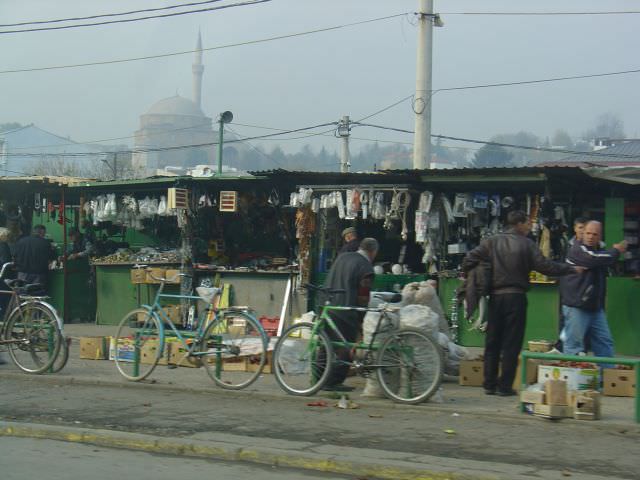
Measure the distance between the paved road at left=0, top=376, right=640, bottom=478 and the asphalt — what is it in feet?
0.15

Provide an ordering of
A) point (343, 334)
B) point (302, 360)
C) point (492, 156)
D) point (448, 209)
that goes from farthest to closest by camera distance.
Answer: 1. point (492, 156)
2. point (448, 209)
3. point (343, 334)
4. point (302, 360)

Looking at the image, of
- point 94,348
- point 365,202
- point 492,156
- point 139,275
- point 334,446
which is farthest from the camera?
point 492,156

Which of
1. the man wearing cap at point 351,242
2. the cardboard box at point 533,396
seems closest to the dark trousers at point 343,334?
the man wearing cap at point 351,242

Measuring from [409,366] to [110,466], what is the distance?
337 cm

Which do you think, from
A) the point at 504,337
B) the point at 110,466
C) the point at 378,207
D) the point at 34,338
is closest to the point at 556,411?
the point at 504,337

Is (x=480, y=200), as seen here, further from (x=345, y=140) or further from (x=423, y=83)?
(x=345, y=140)

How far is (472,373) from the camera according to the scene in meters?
9.95

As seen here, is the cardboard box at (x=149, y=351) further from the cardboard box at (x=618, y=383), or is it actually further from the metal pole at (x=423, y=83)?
the metal pole at (x=423, y=83)

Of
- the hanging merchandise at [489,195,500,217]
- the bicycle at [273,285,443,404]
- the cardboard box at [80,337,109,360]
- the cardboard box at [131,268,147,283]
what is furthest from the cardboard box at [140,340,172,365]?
the hanging merchandise at [489,195,500,217]

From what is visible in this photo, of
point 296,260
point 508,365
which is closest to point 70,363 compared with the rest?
point 296,260

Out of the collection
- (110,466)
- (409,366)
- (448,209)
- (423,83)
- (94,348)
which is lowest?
(110,466)

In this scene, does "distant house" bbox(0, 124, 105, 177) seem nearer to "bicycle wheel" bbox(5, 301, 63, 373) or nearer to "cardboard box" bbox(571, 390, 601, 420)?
"bicycle wheel" bbox(5, 301, 63, 373)

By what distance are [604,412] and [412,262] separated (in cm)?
695

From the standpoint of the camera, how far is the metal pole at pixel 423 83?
21.0 metres
